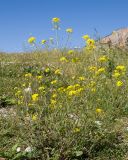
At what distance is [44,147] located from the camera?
5.79m

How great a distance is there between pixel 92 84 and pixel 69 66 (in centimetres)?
421

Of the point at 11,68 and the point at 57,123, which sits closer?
the point at 57,123

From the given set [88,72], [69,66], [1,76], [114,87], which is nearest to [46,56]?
[69,66]

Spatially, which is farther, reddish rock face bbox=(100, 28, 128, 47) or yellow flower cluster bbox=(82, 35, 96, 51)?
reddish rock face bbox=(100, 28, 128, 47)

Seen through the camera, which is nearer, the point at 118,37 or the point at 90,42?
the point at 90,42

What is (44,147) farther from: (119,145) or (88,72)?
(88,72)

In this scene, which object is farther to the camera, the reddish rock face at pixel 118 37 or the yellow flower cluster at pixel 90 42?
the reddish rock face at pixel 118 37

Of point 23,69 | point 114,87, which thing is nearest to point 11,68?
point 23,69

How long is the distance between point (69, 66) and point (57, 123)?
621cm

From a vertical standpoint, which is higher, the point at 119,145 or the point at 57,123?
the point at 57,123

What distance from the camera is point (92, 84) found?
7.74 m

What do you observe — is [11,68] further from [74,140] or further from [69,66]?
[74,140]

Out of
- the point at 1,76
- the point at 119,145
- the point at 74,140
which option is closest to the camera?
the point at 74,140

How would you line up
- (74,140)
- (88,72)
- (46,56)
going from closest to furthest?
(74,140) → (88,72) → (46,56)
